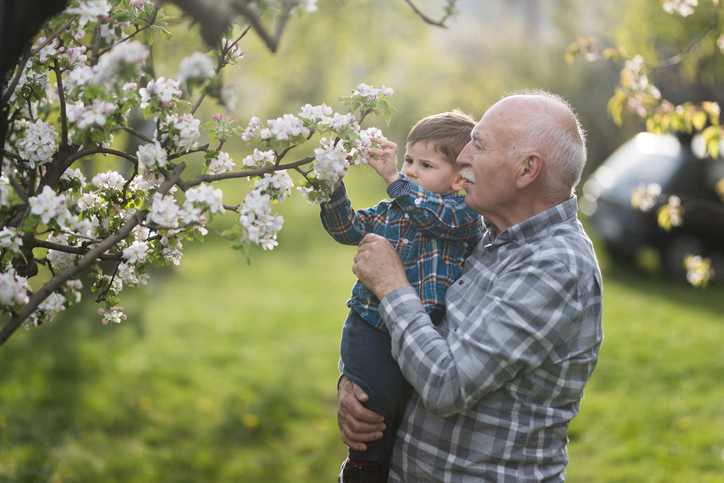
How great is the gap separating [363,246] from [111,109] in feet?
3.18

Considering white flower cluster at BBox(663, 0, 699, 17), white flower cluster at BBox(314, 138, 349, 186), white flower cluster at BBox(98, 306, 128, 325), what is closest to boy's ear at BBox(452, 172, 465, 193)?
white flower cluster at BBox(314, 138, 349, 186)

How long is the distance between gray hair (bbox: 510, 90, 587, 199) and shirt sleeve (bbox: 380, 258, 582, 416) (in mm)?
369

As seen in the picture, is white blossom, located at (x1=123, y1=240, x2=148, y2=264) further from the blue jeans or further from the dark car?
the dark car

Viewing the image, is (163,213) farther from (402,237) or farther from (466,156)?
(466,156)

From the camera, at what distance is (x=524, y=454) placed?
1.94 metres

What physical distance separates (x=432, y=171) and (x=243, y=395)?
4.35 meters

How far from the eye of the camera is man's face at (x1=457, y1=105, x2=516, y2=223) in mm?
2037

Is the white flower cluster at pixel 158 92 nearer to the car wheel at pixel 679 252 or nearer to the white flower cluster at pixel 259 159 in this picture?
the white flower cluster at pixel 259 159

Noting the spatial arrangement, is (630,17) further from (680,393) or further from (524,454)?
(524,454)

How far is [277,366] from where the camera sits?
6.85 meters

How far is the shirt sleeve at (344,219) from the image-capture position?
217 cm

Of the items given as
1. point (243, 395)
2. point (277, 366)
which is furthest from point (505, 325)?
point (277, 366)

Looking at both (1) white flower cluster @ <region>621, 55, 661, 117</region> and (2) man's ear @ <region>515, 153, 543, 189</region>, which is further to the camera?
(1) white flower cluster @ <region>621, 55, 661, 117</region>

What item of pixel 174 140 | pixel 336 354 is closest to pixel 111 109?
pixel 174 140
